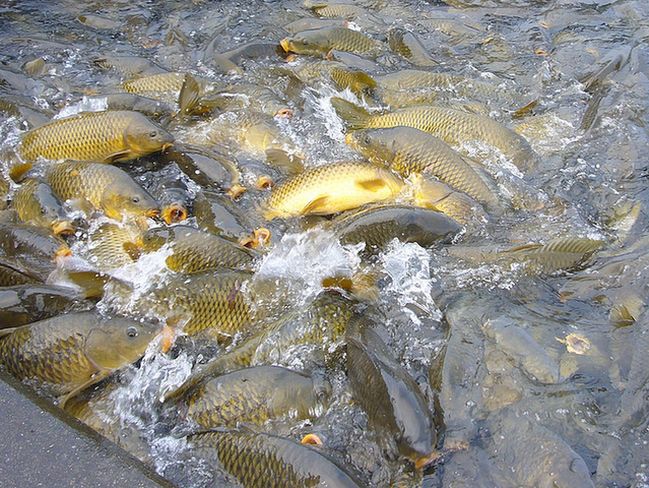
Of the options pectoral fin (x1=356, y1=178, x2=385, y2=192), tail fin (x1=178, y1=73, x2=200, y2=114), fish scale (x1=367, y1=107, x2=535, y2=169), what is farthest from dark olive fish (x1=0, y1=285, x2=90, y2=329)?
fish scale (x1=367, y1=107, x2=535, y2=169)

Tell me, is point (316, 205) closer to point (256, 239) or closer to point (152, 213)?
point (256, 239)

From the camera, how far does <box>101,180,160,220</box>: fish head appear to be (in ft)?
11.7

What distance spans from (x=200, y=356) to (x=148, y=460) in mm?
602

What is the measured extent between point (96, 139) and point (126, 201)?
2.16ft

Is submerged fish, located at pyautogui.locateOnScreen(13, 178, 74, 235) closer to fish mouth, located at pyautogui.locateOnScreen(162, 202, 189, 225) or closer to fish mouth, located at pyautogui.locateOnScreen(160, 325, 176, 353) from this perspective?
fish mouth, located at pyautogui.locateOnScreen(162, 202, 189, 225)

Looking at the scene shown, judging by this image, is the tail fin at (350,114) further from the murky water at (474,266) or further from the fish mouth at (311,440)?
the fish mouth at (311,440)

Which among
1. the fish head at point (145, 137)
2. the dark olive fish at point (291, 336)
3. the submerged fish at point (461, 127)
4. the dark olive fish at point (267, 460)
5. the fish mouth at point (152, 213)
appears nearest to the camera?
the dark olive fish at point (267, 460)

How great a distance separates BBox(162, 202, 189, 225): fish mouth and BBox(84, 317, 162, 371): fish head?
3.13 ft

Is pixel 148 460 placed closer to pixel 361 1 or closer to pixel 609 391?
pixel 609 391

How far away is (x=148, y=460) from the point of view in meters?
2.36

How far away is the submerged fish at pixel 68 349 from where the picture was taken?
2.62m

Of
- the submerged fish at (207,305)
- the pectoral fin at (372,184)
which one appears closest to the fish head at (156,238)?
the submerged fish at (207,305)

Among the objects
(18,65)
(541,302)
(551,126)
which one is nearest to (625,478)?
(541,302)

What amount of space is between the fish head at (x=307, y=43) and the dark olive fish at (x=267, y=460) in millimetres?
4182
